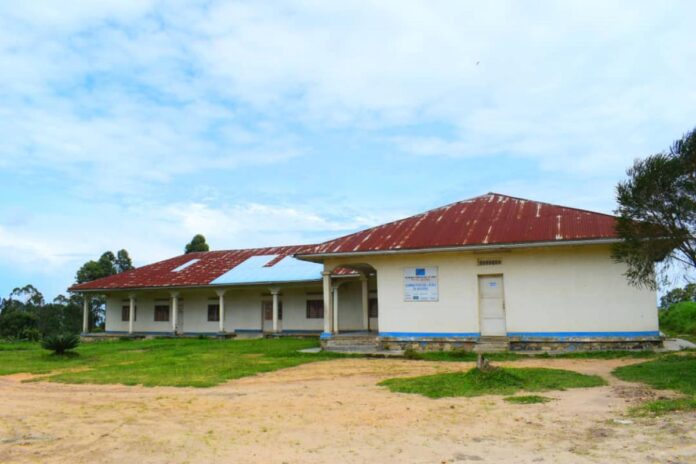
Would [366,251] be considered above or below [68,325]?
above

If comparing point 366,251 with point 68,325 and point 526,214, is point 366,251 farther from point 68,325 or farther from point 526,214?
point 68,325

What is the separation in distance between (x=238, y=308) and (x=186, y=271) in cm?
375

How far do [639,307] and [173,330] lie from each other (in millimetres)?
20925

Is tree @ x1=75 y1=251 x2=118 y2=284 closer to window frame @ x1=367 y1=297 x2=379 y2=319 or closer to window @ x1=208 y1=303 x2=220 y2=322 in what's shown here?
window @ x1=208 y1=303 x2=220 y2=322

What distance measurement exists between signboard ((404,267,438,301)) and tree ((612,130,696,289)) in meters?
6.65

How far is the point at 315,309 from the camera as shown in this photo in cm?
2572

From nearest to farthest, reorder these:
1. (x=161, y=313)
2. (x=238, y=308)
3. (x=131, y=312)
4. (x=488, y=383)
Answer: (x=488, y=383)
(x=238, y=308)
(x=131, y=312)
(x=161, y=313)

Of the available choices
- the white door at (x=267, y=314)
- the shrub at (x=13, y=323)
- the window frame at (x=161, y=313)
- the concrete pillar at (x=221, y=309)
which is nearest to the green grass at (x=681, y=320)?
the white door at (x=267, y=314)

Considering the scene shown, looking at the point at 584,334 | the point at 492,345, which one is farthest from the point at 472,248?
the point at 584,334

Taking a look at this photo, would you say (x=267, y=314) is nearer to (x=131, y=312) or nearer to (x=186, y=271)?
(x=186, y=271)

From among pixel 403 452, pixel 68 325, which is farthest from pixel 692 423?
pixel 68 325

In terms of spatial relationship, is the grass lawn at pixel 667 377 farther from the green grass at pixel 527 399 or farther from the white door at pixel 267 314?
the white door at pixel 267 314

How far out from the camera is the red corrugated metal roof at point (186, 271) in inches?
1080

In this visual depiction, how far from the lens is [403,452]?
580cm
